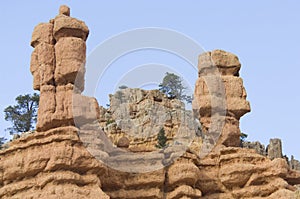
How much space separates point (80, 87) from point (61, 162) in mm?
7010

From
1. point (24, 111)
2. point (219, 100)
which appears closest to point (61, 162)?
point (219, 100)

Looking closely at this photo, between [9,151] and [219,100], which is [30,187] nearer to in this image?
[9,151]

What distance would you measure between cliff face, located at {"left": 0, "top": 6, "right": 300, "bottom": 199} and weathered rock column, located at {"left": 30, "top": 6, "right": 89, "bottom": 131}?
0.06 metres

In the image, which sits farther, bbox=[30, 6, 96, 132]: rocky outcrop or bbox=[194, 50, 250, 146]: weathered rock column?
bbox=[194, 50, 250, 146]: weathered rock column

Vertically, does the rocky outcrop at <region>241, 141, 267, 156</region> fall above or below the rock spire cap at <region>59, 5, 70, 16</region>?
below

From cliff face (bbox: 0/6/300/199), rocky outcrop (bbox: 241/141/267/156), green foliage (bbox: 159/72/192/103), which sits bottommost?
cliff face (bbox: 0/6/300/199)

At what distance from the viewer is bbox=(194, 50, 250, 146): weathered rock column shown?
57.4 metres

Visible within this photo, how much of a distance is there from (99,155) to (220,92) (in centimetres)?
1396

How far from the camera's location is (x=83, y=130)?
48594 millimetres

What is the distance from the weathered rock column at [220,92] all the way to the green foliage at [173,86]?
116 ft

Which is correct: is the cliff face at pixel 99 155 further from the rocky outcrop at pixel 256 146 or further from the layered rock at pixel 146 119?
the rocky outcrop at pixel 256 146

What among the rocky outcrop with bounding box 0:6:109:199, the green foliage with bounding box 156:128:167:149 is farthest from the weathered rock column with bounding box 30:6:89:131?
the green foliage with bounding box 156:128:167:149

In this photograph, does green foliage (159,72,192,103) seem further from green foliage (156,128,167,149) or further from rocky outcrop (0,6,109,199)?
rocky outcrop (0,6,109,199)

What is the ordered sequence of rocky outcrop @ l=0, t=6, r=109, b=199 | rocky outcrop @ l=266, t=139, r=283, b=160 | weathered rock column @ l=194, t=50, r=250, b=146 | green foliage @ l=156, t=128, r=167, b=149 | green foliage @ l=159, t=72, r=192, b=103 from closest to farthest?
rocky outcrop @ l=0, t=6, r=109, b=199, weathered rock column @ l=194, t=50, r=250, b=146, green foliage @ l=156, t=128, r=167, b=149, rocky outcrop @ l=266, t=139, r=283, b=160, green foliage @ l=159, t=72, r=192, b=103
